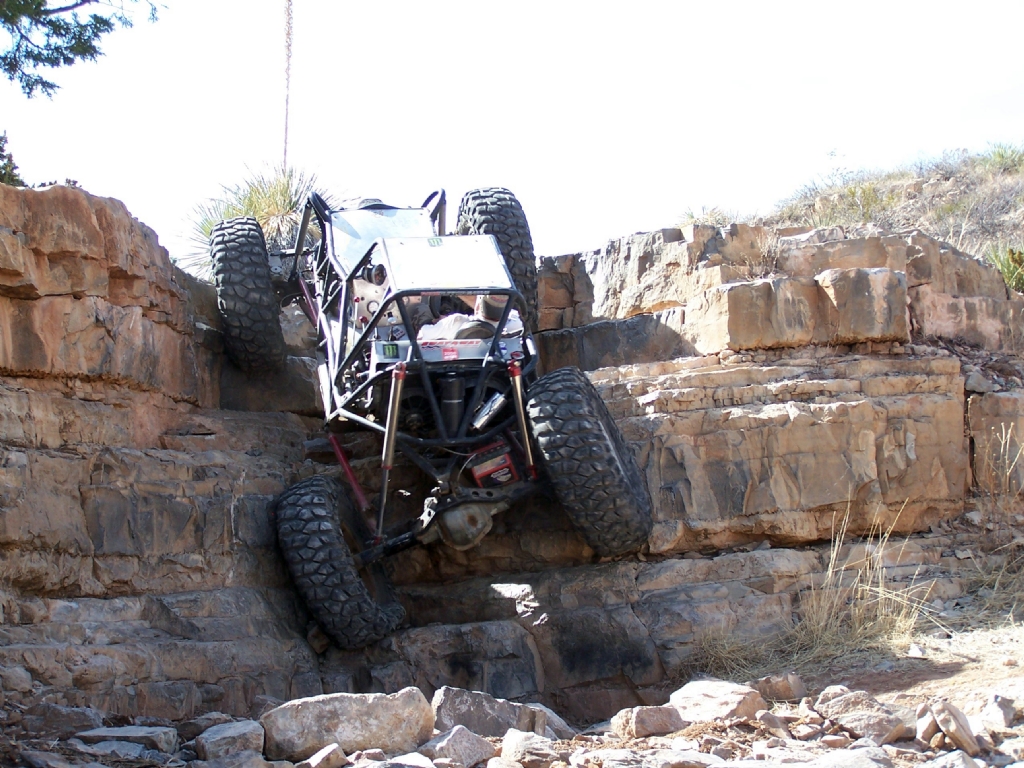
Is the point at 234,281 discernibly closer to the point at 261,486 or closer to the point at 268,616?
the point at 261,486

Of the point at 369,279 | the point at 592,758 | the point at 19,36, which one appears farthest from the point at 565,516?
the point at 19,36

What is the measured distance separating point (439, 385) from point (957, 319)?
201 inches

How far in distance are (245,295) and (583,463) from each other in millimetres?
3680

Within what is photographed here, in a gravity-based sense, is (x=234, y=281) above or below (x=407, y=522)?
above

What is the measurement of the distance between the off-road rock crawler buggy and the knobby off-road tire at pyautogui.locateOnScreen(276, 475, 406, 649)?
0.01 meters

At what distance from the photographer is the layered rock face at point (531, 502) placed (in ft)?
25.1

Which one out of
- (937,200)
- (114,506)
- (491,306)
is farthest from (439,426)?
(937,200)

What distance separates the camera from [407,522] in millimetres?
9031

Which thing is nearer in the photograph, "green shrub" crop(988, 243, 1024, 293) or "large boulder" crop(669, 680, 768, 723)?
"large boulder" crop(669, 680, 768, 723)

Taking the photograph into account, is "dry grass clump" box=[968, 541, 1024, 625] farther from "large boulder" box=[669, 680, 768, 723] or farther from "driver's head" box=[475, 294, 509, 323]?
"driver's head" box=[475, 294, 509, 323]

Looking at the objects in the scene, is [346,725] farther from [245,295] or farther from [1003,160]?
[1003,160]

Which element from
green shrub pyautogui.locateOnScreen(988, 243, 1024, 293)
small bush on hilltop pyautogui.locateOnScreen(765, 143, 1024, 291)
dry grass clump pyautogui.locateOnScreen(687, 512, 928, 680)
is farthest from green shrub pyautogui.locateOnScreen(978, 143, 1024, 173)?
dry grass clump pyautogui.locateOnScreen(687, 512, 928, 680)

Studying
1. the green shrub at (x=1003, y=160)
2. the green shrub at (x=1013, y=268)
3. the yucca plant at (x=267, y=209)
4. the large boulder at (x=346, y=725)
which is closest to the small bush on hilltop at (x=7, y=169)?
the yucca plant at (x=267, y=209)

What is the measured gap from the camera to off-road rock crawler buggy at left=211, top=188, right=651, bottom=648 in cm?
830
